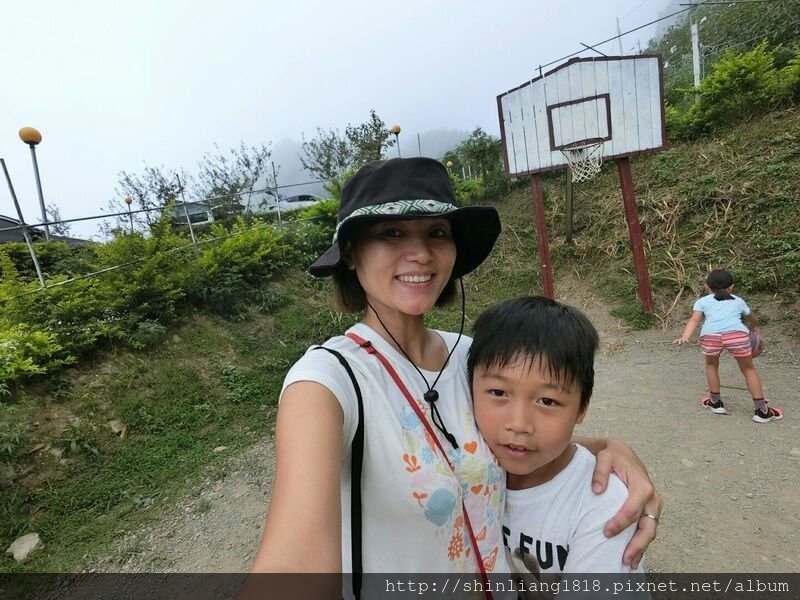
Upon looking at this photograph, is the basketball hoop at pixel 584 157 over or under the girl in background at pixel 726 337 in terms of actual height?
over

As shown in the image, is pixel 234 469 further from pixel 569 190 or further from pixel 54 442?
pixel 569 190

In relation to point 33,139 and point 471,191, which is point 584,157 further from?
point 33,139

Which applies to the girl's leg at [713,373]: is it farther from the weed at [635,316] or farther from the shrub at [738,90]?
the shrub at [738,90]

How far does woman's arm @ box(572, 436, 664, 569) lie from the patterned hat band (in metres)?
0.80

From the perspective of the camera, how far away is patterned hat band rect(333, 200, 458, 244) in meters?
0.98

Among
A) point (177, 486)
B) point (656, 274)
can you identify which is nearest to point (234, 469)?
point (177, 486)

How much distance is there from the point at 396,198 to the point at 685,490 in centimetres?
292

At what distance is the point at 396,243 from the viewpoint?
1.07 metres

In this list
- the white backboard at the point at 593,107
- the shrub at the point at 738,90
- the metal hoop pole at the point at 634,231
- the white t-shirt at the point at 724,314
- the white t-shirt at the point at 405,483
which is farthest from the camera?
the shrub at the point at 738,90

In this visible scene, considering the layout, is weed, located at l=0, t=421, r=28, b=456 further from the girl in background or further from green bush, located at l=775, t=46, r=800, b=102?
green bush, located at l=775, t=46, r=800, b=102

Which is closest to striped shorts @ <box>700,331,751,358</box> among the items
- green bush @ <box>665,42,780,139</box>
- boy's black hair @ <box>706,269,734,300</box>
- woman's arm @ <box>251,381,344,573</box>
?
boy's black hair @ <box>706,269,734,300</box>

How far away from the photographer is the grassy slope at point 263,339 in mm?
2924

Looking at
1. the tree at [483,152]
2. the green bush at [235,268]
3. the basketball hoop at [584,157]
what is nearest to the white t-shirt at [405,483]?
the green bush at [235,268]

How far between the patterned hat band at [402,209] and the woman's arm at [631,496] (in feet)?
2.62
